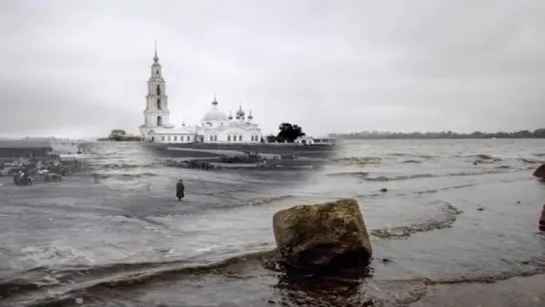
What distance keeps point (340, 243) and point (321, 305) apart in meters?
2.37

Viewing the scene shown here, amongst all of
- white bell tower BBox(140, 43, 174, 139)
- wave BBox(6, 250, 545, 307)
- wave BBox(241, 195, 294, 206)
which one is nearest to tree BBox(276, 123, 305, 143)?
white bell tower BBox(140, 43, 174, 139)

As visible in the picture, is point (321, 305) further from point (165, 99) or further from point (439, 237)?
point (165, 99)

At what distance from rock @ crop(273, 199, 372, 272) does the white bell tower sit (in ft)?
550

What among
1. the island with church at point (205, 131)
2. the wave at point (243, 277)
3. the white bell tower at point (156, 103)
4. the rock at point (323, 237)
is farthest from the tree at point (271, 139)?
the rock at point (323, 237)

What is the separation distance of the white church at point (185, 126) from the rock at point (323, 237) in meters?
131

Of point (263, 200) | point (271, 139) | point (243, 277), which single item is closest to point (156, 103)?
point (271, 139)

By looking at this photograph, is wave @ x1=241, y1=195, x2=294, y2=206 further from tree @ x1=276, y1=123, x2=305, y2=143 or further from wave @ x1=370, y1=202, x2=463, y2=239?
tree @ x1=276, y1=123, x2=305, y2=143

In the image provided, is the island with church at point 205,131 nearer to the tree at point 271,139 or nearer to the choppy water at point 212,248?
the tree at point 271,139

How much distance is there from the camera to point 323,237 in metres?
10.9

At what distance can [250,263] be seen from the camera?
11.8 meters

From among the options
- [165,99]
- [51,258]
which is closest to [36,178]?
[51,258]

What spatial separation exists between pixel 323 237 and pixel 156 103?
173 metres

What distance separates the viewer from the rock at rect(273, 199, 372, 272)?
1087 centimetres

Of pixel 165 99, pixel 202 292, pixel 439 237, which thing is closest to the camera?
pixel 202 292
